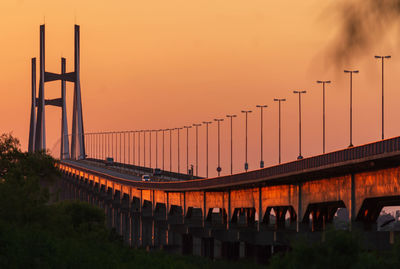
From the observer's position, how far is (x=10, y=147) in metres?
124

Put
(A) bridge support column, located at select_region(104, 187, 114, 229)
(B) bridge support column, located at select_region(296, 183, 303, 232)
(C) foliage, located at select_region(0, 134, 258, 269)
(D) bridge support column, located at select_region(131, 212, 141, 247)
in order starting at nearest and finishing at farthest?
(C) foliage, located at select_region(0, 134, 258, 269) < (B) bridge support column, located at select_region(296, 183, 303, 232) < (D) bridge support column, located at select_region(131, 212, 141, 247) < (A) bridge support column, located at select_region(104, 187, 114, 229)

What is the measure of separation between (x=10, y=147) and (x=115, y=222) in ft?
214

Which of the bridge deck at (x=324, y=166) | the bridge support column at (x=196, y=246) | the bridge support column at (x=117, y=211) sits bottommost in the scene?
the bridge support column at (x=196, y=246)

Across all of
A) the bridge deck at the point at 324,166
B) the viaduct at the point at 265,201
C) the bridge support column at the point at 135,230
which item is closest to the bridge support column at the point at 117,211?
the viaduct at the point at 265,201

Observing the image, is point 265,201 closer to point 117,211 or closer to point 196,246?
point 196,246

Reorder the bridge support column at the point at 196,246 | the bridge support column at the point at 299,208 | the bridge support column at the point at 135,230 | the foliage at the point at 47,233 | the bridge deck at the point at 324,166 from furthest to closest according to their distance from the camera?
the bridge support column at the point at 135,230 < the bridge support column at the point at 196,246 < the bridge support column at the point at 299,208 < the bridge deck at the point at 324,166 < the foliage at the point at 47,233

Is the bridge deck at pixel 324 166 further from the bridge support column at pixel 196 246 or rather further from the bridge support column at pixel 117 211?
the bridge support column at pixel 117 211

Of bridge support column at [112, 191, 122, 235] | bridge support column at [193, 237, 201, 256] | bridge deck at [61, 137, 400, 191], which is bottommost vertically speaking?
bridge support column at [193, 237, 201, 256]

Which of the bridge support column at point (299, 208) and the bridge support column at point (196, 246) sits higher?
the bridge support column at point (299, 208)

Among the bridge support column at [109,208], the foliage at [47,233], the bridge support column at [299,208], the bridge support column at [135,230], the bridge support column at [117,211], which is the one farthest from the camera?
the bridge support column at [109,208]

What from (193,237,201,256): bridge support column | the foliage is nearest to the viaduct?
(193,237,201,256): bridge support column

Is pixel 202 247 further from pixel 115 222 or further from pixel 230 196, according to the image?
pixel 115 222

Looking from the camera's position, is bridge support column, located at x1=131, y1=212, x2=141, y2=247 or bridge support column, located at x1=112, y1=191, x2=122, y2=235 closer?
bridge support column, located at x1=131, y1=212, x2=141, y2=247

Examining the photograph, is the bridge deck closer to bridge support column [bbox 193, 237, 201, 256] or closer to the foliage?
the foliage
